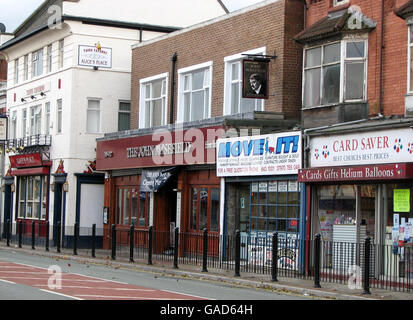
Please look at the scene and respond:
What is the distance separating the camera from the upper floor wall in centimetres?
2195

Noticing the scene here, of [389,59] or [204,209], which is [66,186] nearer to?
[204,209]

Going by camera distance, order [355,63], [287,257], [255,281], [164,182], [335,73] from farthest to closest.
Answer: [164,182] < [335,73] < [287,257] < [355,63] < [255,281]

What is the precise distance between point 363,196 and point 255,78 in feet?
19.3

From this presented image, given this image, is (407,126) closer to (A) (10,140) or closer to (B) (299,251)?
(B) (299,251)

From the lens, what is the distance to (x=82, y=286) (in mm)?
18250

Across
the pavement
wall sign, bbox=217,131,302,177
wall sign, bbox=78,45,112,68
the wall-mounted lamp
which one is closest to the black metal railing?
the pavement

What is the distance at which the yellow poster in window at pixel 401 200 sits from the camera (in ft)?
66.5

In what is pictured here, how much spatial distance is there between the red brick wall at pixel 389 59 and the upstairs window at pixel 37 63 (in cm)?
2151

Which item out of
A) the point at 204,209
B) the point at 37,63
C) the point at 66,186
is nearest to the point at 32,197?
the point at 66,186

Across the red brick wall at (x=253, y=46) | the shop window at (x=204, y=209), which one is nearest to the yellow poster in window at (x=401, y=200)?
the red brick wall at (x=253, y=46)

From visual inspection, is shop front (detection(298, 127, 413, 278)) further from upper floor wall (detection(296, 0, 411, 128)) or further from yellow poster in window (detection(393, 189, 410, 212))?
upper floor wall (detection(296, 0, 411, 128))

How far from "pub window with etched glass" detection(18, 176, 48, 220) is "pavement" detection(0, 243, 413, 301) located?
395 inches
